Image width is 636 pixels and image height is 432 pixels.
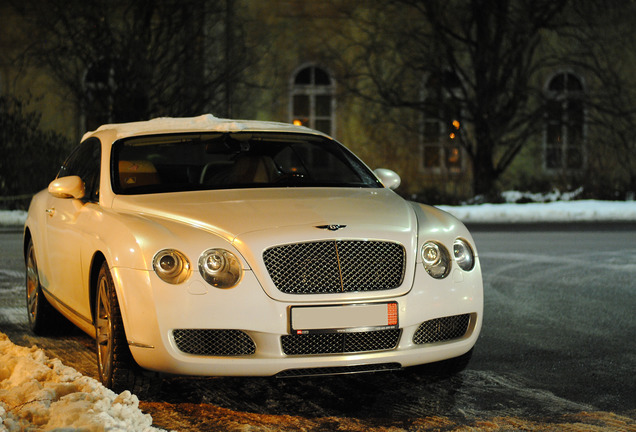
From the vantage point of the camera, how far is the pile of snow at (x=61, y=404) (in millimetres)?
4422

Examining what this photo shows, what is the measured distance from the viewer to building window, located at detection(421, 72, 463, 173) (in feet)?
72.7

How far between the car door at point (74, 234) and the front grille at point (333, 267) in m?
1.33

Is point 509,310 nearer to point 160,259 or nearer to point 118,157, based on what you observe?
point 118,157

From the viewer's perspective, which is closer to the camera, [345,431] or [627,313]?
[345,431]

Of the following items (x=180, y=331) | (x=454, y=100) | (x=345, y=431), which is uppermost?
(x=454, y=100)

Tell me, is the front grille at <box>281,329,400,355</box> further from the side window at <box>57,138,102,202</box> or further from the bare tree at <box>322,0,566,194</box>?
the bare tree at <box>322,0,566,194</box>

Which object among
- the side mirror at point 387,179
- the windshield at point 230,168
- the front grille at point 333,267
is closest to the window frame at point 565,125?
the side mirror at point 387,179

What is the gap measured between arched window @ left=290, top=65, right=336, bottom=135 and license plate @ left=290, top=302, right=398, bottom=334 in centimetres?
2121

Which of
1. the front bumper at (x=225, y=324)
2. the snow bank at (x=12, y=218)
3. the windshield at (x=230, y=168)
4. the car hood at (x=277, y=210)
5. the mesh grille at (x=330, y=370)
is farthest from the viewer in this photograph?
the snow bank at (x=12, y=218)

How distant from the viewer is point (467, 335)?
18.3ft

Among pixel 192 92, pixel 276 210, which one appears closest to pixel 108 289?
pixel 276 210

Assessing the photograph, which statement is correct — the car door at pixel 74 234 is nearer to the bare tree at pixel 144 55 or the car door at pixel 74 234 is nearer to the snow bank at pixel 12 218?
the snow bank at pixel 12 218

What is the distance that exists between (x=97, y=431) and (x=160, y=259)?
3.51 ft

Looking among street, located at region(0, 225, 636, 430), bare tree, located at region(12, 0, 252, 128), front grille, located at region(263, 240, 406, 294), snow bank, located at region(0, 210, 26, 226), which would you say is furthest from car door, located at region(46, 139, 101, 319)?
bare tree, located at region(12, 0, 252, 128)
